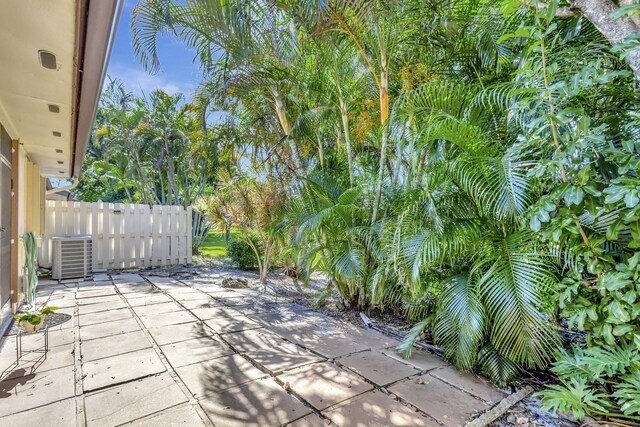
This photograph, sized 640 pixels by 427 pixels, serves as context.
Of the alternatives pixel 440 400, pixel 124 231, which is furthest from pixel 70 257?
pixel 440 400

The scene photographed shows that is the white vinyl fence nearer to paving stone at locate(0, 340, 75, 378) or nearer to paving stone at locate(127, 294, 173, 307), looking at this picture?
paving stone at locate(127, 294, 173, 307)

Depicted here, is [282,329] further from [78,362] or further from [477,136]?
[477,136]

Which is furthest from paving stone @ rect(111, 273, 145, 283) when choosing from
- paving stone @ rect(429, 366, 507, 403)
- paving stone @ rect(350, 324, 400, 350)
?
paving stone @ rect(429, 366, 507, 403)

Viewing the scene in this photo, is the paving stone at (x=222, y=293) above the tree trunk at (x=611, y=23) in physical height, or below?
below

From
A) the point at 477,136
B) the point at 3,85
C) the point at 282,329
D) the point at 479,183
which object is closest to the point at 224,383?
the point at 282,329

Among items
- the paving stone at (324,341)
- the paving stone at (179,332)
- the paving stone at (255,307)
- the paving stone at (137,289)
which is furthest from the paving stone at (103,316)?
the paving stone at (324,341)

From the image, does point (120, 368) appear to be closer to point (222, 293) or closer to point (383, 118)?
point (222, 293)

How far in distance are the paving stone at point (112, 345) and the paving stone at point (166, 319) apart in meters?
0.34

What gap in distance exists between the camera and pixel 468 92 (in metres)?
2.93

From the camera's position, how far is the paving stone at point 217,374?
2.24 meters

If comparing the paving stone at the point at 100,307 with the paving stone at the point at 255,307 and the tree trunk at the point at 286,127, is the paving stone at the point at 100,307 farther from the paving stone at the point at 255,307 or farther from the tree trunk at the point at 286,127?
the tree trunk at the point at 286,127

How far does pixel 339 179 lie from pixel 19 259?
4548 mm

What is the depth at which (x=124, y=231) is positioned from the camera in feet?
25.0

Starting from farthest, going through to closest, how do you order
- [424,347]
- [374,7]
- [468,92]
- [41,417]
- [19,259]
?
[19,259], [374,7], [424,347], [468,92], [41,417]
